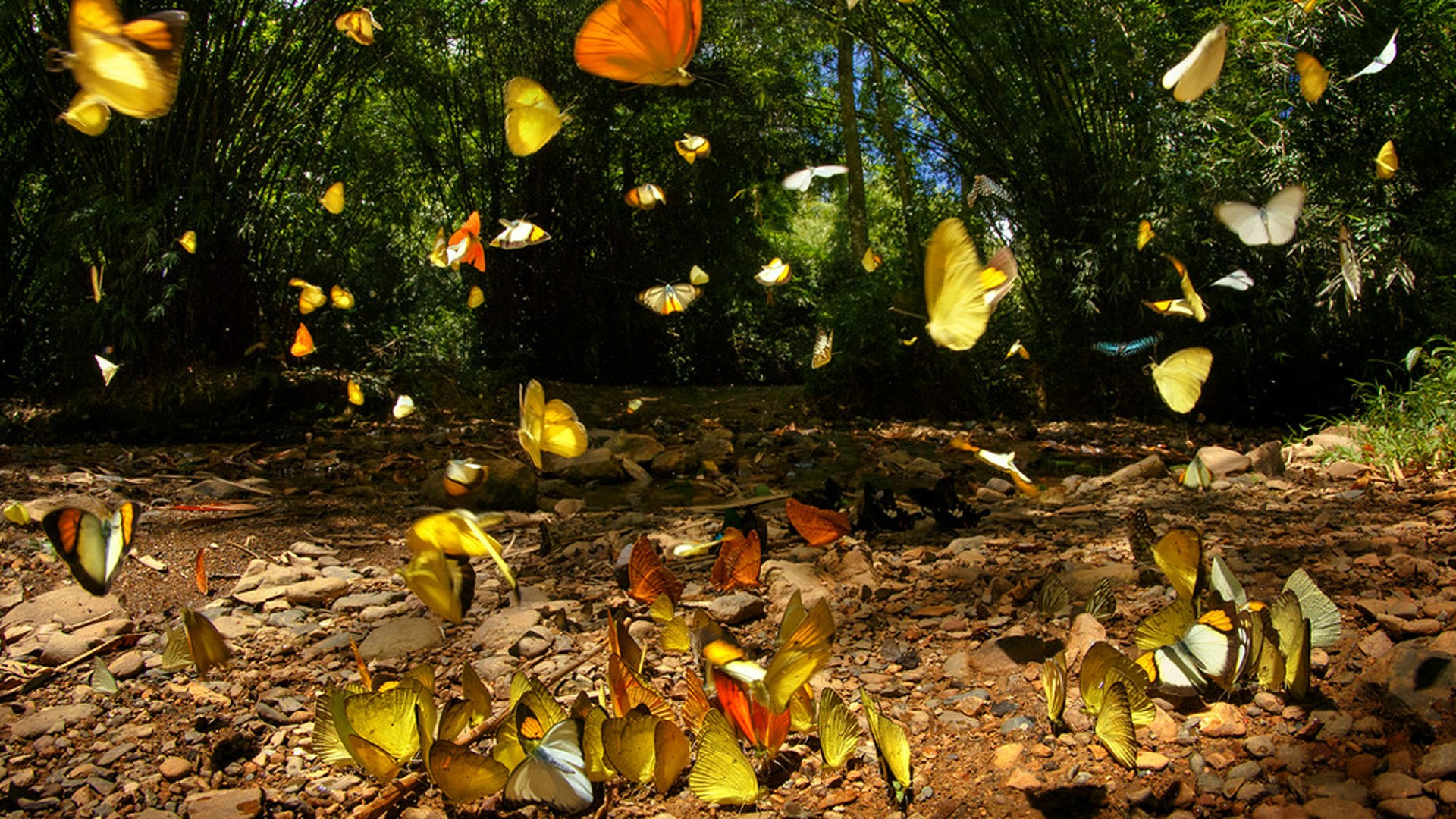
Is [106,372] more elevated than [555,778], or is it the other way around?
[106,372]

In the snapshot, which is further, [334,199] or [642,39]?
[334,199]

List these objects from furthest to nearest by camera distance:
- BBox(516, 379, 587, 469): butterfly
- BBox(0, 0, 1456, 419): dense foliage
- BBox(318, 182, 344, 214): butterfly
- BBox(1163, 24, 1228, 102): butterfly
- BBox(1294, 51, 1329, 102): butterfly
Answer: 1. BBox(318, 182, 344, 214): butterfly
2. BBox(0, 0, 1456, 419): dense foliage
3. BBox(1294, 51, 1329, 102): butterfly
4. BBox(516, 379, 587, 469): butterfly
5. BBox(1163, 24, 1228, 102): butterfly

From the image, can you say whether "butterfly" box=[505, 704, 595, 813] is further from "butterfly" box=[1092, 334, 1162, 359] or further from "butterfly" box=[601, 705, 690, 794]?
"butterfly" box=[1092, 334, 1162, 359]

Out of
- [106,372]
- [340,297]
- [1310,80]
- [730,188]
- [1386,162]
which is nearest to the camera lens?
[1310,80]

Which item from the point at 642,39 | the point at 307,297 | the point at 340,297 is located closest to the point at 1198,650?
the point at 642,39

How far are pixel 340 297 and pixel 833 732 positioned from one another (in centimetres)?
495

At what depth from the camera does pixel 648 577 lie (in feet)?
4.83

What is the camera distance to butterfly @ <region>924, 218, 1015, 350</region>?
1.19 m

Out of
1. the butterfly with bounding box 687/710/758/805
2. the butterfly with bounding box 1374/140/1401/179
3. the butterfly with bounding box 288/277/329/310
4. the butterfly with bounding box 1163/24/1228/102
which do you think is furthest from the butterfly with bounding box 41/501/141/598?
the butterfly with bounding box 288/277/329/310

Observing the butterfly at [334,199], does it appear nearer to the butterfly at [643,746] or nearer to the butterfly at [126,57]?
the butterfly at [126,57]

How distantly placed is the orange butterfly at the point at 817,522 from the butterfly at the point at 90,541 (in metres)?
1.11

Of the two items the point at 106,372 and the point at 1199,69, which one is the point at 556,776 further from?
the point at 106,372

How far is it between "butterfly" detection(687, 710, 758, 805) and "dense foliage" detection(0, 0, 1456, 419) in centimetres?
407

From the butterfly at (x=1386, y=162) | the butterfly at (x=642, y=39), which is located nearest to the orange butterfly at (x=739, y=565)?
the butterfly at (x=642, y=39)
